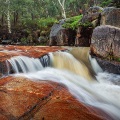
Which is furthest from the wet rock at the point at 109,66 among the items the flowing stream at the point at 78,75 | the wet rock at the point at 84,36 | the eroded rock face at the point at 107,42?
the wet rock at the point at 84,36

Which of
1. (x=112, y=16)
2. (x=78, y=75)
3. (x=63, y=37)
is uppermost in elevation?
(x=112, y=16)

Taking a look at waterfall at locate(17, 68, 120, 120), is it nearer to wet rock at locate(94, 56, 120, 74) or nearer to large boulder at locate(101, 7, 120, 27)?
wet rock at locate(94, 56, 120, 74)

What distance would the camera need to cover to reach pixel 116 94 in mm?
6109

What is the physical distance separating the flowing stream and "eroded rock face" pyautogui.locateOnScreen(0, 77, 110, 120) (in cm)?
73

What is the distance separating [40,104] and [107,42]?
18.5ft

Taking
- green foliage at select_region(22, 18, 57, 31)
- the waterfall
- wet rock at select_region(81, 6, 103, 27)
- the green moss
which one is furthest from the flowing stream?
green foliage at select_region(22, 18, 57, 31)

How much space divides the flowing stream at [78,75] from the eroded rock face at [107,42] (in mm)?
600

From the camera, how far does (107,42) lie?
8.84 m

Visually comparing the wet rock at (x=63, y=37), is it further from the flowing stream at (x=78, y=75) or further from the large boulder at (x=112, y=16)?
the flowing stream at (x=78, y=75)

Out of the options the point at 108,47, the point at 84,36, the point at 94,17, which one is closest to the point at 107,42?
the point at 108,47

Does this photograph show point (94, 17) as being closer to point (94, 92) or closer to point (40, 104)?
point (94, 92)

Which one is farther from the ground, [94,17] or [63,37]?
[94,17]

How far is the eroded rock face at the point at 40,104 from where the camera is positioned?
3712 mm

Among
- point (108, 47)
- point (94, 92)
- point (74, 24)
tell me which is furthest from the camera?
point (74, 24)
